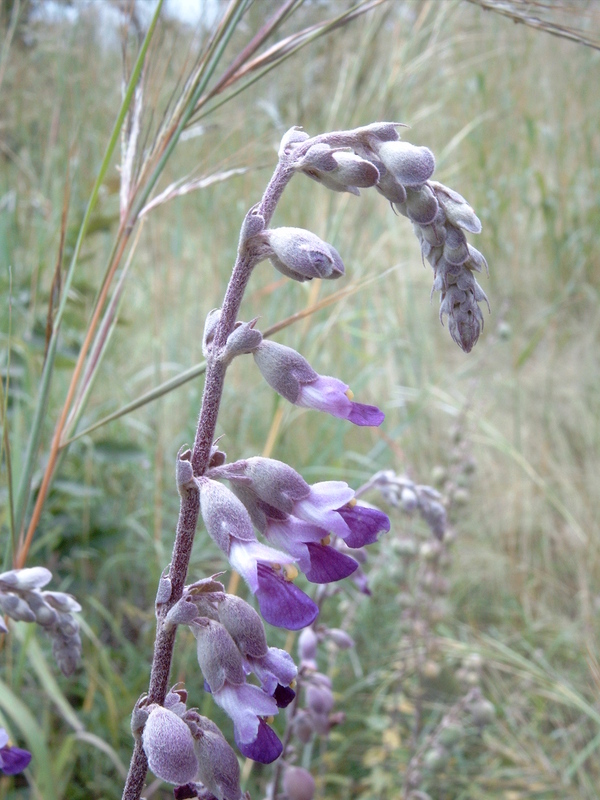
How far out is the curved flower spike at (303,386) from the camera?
76 cm

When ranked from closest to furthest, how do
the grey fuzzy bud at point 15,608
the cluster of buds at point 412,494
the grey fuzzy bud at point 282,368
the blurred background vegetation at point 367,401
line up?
the grey fuzzy bud at point 282,368 → the grey fuzzy bud at point 15,608 → the cluster of buds at point 412,494 → the blurred background vegetation at point 367,401

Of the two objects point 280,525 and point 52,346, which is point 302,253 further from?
point 52,346

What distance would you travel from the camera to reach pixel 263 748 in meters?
0.69

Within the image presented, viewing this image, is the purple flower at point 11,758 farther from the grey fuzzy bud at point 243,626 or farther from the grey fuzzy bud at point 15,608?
the grey fuzzy bud at point 243,626

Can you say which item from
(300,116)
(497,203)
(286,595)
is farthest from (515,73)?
(286,595)

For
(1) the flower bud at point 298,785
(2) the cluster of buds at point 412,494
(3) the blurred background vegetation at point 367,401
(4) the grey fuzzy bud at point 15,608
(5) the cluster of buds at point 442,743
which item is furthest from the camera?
(3) the blurred background vegetation at point 367,401

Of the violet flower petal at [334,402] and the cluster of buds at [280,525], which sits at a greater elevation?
the violet flower petal at [334,402]

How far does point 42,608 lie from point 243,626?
396 mm

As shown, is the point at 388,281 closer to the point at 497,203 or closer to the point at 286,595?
the point at 497,203

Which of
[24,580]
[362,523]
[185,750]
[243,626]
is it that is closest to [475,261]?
[362,523]

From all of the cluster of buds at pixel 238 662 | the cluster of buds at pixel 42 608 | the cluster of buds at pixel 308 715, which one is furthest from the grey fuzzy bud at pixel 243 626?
the cluster of buds at pixel 308 715

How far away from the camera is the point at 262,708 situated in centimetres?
69

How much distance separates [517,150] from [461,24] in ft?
3.10

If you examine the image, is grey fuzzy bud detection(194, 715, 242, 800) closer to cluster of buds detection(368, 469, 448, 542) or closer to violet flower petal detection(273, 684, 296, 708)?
violet flower petal detection(273, 684, 296, 708)
